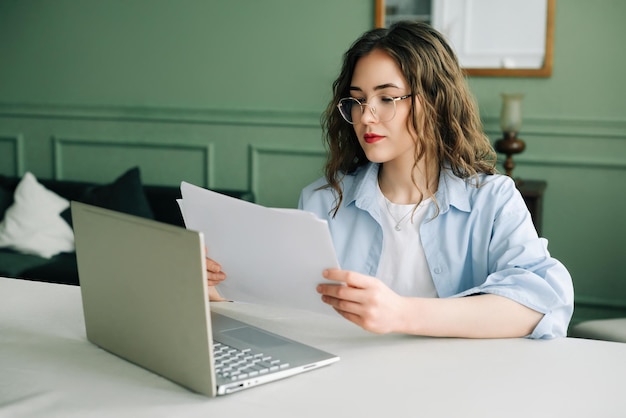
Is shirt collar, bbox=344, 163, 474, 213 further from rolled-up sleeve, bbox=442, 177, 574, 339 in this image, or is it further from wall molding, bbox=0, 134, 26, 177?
wall molding, bbox=0, 134, 26, 177

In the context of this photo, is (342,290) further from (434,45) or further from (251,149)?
(251,149)

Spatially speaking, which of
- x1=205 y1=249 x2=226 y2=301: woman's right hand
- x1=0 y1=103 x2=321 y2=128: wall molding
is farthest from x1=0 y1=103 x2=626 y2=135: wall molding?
x1=205 y1=249 x2=226 y2=301: woman's right hand

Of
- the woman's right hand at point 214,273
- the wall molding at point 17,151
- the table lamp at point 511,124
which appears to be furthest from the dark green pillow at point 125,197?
the woman's right hand at point 214,273

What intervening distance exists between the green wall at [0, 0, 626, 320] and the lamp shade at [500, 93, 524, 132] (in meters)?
0.19

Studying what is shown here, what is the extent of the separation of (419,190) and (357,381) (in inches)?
27.7

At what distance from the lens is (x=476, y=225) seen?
5.65 feet

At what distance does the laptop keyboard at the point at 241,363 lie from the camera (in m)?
1.22

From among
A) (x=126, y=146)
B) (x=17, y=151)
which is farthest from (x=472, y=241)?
(x=17, y=151)

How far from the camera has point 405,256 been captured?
5.88ft

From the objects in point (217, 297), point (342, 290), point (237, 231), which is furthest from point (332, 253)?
point (217, 297)

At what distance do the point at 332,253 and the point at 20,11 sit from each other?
146 inches

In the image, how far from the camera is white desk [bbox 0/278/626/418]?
1.13 m

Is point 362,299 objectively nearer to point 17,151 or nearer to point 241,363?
point 241,363

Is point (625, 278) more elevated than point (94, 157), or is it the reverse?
point (94, 157)
